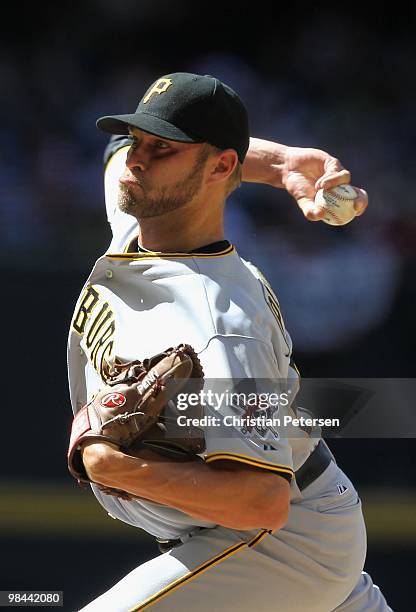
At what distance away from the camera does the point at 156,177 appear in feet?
6.65

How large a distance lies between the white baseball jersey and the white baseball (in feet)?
0.70

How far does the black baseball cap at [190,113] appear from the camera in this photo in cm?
200

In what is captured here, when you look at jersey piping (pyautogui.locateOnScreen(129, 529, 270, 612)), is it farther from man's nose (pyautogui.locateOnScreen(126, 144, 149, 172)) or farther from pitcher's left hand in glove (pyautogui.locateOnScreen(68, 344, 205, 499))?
man's nose (pyautogui.locateOnScreen(126, 144, 149, 172))

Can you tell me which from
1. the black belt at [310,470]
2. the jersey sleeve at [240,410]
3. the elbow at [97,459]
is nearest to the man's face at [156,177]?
the jersey sleeve at [240,410]

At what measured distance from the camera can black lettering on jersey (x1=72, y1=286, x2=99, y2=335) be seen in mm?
2041

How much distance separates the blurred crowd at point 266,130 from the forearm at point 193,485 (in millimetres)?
2828

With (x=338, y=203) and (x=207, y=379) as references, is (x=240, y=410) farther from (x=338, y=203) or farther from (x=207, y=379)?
(x=338, y=203)

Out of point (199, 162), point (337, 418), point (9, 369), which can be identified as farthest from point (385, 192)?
point (199, 162)

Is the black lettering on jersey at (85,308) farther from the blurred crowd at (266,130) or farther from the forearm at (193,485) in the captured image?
the blurred crowd at (266,130)

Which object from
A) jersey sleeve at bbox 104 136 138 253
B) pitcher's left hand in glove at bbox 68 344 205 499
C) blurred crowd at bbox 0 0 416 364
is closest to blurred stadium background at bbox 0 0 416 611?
blurred crowd at bbox 0 0 416 364

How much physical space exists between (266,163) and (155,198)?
56 cm

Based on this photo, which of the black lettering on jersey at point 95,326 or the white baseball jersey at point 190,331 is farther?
the black lettering on jersey at point 95,326

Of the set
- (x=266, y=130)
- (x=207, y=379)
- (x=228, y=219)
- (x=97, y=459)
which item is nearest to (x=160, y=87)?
(x=207, y=379)

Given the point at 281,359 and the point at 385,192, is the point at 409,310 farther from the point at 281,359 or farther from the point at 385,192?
the point at 281,359
